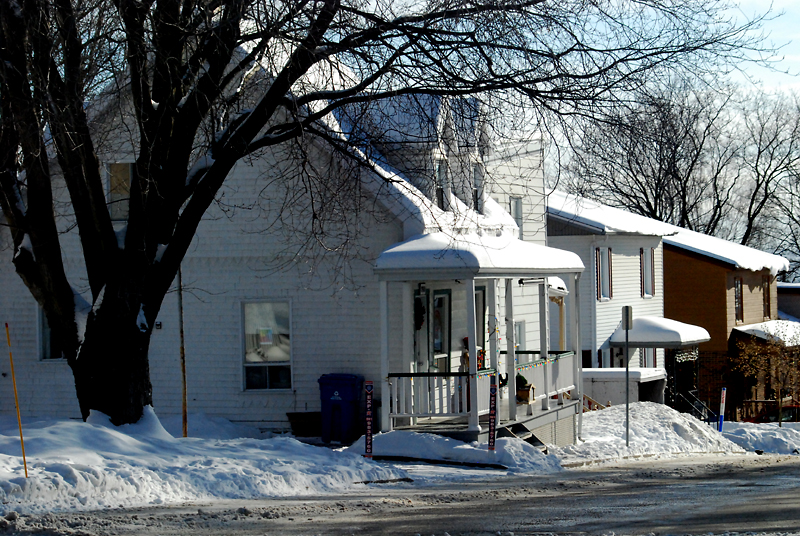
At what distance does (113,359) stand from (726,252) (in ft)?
98.2

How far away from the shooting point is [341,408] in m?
16.3

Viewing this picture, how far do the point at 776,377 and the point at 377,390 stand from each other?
2206 cm

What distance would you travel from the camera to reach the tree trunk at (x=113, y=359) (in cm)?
1153

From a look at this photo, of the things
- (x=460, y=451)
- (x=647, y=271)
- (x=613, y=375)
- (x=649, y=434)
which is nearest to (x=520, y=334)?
(x=649, y=434)

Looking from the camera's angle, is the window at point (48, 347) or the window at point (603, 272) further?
the window at point (603, 272)

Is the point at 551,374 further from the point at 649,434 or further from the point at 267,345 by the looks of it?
the point at 267,345

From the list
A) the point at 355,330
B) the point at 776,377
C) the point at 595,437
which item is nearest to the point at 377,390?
the point at 355,330

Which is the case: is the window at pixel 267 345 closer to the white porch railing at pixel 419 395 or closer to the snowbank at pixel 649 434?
the white porch railing at pixel 419 395

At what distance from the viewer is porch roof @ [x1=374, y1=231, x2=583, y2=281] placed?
1451 centimetres

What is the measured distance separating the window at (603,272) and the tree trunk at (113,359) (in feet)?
68.3

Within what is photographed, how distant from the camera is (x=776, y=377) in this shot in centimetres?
3375

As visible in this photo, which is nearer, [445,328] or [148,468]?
[148,468]

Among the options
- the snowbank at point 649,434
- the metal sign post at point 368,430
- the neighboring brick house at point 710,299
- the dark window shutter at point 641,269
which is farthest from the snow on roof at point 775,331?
the metal sign post at point 368,430

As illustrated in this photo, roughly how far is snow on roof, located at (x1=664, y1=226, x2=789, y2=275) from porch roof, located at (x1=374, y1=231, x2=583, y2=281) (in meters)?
20.8
